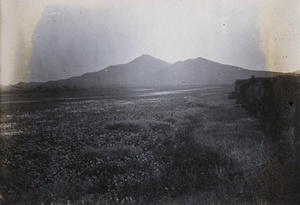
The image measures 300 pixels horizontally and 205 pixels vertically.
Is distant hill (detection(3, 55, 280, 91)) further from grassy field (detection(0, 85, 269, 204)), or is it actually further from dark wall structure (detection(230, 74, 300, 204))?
dark wall structure (detection(230, 74, 300, 204))

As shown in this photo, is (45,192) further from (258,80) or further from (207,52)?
(258,80)

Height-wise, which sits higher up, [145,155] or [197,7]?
[197,7]

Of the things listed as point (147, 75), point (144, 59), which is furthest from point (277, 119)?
point (144, 59)

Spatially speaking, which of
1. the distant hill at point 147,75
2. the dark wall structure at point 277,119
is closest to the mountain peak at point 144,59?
the distant hill at point 147,75

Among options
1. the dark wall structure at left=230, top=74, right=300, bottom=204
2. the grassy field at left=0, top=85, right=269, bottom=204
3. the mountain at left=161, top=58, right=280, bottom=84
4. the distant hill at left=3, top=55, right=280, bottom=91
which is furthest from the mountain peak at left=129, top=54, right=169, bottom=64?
the dark wall structure at left=230, top=74, right=300, bottom=204

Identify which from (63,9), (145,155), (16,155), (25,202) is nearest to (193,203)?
(145,155)
